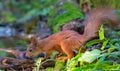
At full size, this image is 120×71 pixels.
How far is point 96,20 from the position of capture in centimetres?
511

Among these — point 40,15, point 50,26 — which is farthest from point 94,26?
point 40,15

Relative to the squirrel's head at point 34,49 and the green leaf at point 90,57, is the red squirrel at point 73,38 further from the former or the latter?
the green leaf at point 90,57

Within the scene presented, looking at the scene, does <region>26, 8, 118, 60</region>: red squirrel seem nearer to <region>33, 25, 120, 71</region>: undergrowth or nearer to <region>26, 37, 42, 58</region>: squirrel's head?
<region>26, 37, 42, 58</region>: squirrel's head

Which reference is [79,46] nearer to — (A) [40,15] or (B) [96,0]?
(B) [96,0]

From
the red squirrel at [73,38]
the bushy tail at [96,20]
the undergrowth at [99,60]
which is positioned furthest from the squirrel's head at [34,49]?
the undergrowth at [99,60]

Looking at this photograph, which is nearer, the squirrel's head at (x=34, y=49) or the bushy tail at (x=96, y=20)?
the bushy tail at (x=96, y=20)

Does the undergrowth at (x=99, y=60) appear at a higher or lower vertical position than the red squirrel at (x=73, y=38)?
lower

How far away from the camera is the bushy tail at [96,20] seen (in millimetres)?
5020

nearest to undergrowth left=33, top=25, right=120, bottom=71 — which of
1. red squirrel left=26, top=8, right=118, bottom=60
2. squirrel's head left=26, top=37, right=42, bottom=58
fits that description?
red squirrel left=26, top=8, right=118, bottom=60

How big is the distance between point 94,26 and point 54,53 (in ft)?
2.43

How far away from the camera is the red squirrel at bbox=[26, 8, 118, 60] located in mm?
4919

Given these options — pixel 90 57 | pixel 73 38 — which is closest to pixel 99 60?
pixel 90 57

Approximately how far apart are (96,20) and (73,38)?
1.36ft

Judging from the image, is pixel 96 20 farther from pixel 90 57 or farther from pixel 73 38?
pixel 90 57
